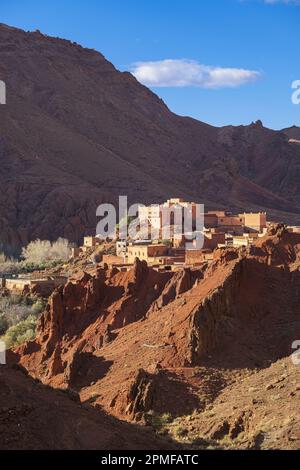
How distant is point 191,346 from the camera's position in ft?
71.7

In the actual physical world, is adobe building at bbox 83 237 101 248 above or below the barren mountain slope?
above

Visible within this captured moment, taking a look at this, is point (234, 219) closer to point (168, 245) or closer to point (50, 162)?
point (168, 245)

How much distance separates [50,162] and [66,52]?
39.5m

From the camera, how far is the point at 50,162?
315 ft

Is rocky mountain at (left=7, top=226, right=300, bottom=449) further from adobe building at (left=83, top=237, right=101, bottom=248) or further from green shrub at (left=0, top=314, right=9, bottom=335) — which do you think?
adobe building at (left=83, top=237, right=101, bottom=248)

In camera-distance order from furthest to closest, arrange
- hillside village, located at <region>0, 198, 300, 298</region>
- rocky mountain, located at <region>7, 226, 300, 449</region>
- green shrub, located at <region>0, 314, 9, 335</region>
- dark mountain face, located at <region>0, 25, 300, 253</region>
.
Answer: dark mountain face, located at <region>0, 25, 300, 253</region> → hillside village, located at <region>0, 198, 300, 298</region> → green shrub, located at <region>0, 314, 9, 335</region> → rocky mountain, located at <region>7, 226, 300, 449</region>

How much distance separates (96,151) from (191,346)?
271 ft

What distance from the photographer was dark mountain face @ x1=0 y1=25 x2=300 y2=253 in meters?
83.2

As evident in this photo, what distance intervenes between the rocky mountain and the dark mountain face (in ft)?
161

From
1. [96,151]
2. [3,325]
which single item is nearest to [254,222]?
[3,325]

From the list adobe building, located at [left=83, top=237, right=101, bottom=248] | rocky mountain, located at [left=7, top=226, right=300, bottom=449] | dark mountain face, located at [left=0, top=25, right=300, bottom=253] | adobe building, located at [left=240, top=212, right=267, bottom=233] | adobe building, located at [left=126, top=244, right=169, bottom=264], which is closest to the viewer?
rocky mountain, located at [left=7, top=226, right=300, bottom=449]

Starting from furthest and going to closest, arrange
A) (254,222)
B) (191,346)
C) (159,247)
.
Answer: (254,222) → (159,247) → (191,346)

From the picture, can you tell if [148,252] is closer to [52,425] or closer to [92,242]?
[92,242]

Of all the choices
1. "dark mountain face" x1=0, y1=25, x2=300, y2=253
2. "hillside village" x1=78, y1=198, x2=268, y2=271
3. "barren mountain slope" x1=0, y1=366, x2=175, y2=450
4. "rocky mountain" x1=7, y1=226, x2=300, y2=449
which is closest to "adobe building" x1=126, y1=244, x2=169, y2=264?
"hillside village" x1=78, y1=198, x2=268, y2=271
